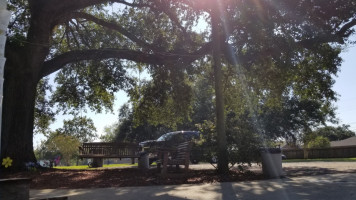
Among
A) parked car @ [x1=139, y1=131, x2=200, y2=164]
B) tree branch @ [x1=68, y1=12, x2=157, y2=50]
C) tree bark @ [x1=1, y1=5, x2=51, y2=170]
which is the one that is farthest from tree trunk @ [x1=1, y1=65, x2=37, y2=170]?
parked car @ [x1=139, y1=131, x2=200, y2=164]

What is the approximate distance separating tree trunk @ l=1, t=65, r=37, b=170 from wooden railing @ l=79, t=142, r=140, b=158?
2.40m

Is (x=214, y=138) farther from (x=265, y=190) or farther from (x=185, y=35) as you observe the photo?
(x=185, y=35)

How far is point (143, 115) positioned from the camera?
19.9 metres

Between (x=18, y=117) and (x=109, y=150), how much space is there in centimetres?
393

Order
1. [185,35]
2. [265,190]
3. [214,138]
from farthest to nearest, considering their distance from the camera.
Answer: [185,35] → [214,138] → [265,190]

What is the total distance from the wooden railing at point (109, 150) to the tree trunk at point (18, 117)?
2.40m

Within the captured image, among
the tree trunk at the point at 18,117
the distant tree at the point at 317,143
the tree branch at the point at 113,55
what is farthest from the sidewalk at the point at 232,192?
the distant tree at the point at 317,143

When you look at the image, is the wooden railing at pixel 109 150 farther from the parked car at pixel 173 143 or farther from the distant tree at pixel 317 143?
the distant tree at pixel 317 143

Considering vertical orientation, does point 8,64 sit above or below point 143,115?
above

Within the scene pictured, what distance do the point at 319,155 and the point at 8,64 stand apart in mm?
32284

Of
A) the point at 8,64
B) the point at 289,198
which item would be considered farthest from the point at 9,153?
the point at 289,198

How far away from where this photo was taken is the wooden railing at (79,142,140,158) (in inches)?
544

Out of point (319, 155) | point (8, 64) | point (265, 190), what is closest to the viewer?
point (265, 190)

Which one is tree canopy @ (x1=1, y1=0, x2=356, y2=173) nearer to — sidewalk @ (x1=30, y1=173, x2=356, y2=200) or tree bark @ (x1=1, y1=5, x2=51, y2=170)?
tree bark @ (x1=1, y1=5, x2=51, y2=170)
